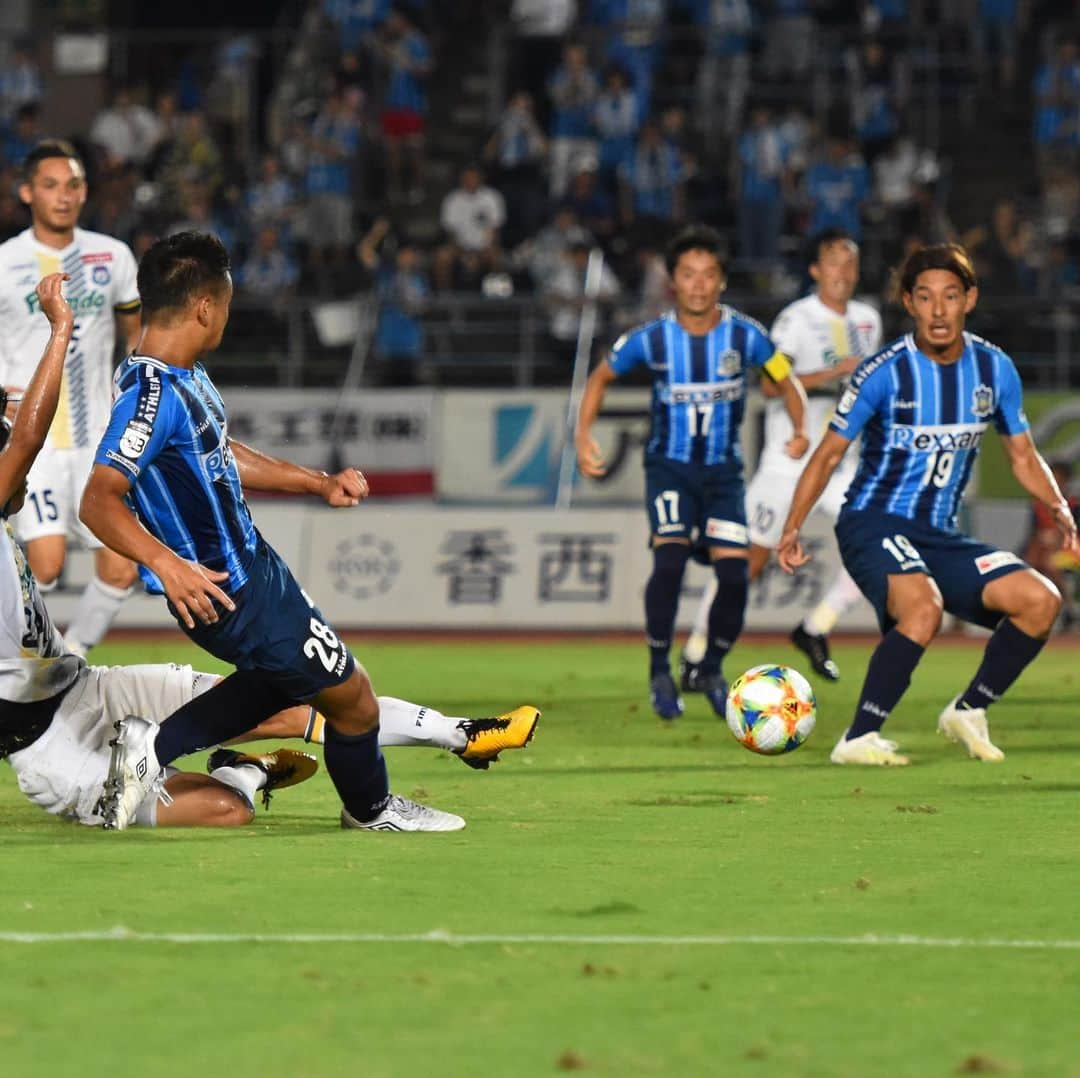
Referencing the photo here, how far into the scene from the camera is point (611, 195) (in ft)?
70.8

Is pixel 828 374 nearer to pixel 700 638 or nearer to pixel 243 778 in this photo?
pixel 700 638

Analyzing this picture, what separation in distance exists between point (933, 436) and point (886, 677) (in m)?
0.99

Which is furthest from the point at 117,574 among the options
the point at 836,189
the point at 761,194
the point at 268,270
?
the point at 836,189

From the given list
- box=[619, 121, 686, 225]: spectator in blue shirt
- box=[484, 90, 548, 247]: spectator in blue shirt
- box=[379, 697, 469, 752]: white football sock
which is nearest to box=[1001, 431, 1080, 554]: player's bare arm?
box=[379, 697, 469, 752]: white football sock

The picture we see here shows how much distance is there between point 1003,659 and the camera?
8.96 m

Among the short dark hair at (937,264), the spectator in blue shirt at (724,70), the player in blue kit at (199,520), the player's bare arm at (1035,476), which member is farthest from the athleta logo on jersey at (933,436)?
the spectator in blue shirt at (724,70)

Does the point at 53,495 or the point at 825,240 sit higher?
the point at 825,240

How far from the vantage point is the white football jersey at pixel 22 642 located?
688 centimetres

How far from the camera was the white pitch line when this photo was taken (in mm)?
5273

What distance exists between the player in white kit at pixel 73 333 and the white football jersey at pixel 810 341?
4.01 meters

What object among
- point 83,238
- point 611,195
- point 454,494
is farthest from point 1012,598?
point 611,195

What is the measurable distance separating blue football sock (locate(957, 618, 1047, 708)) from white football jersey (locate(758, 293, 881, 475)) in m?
3.53

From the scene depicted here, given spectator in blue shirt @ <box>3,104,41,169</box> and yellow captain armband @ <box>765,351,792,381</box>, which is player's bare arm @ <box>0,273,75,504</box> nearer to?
yellow captain armband @ <box>765,351,792,381</box>

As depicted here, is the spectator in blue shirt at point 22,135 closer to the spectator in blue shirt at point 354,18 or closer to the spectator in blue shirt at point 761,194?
the spectator in blue shirt at point 354,18
